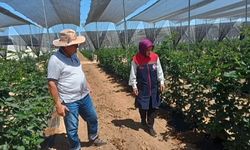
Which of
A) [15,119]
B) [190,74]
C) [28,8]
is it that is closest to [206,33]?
[28,8]

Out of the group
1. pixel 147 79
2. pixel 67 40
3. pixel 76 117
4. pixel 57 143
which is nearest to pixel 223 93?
pixel 147 79

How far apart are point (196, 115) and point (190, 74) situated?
571 mm

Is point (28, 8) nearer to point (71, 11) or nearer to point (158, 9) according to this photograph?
point (71, 11)

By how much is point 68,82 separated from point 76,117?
1.36 feet

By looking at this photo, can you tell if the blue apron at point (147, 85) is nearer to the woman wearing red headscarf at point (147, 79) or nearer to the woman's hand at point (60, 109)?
the woman wearing red headscarf at point (147, 79)

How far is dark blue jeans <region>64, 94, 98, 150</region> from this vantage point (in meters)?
4.12

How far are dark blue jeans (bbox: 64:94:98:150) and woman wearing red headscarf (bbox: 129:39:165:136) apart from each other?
0.79 metres

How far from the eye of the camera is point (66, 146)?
4.73m

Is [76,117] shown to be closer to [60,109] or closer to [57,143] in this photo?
[60,109]

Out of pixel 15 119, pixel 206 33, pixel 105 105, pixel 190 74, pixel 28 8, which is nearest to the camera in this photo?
pixel 15 119

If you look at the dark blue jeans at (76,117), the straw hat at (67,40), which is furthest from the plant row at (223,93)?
the straw hat at (67,40)

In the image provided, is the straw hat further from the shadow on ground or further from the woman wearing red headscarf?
the shadow on ground

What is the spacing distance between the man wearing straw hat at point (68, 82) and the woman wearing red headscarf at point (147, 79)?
0.98m

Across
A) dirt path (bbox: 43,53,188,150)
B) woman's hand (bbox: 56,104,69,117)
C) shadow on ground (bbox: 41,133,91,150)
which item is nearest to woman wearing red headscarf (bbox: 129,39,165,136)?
dirt path (bbox: 43,53,188,150)
